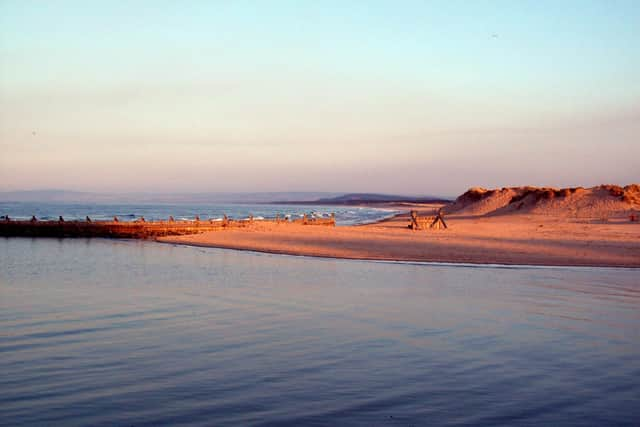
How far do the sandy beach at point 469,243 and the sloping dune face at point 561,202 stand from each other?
6.67 meters

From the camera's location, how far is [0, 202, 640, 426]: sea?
289 inches

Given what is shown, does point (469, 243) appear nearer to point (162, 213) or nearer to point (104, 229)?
point (104, 229)

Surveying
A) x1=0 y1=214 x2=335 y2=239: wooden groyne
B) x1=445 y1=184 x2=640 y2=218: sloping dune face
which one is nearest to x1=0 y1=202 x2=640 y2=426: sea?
x1=0 y1=214 x2=335 y2=239: wooden groyne

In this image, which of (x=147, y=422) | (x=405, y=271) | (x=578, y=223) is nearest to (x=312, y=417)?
(x=147, y=422)

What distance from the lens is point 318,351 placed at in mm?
10156

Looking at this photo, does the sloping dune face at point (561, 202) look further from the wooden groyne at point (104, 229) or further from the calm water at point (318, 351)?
the calm water at point (318, 351)

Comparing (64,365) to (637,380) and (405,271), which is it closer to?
(637,380)

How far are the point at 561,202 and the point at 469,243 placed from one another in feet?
85.4

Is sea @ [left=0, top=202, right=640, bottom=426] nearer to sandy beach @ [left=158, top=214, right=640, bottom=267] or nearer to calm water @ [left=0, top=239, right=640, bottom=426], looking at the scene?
calm water @ [left=0, top=239, right=640, bottom=426]

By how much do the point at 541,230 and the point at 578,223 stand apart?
21.2 ft

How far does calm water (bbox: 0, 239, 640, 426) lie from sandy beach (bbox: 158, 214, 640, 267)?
19.8 feet

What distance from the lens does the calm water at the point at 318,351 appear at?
7.36 meters

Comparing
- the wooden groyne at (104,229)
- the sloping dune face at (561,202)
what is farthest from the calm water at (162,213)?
the wooden groyne at (104,229)

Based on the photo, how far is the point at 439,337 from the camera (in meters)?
11.3
